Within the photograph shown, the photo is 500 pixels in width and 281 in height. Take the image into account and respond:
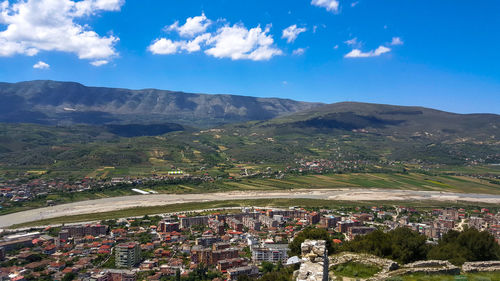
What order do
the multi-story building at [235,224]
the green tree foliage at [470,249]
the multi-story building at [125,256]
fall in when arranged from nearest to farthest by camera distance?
the green tree foliage at [470,249] → the multi-story building at [125,256] → the multi-story building at [235,224]

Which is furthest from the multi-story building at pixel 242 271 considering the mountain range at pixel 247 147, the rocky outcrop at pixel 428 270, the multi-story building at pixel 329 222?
the mountain range at pixel 247 147

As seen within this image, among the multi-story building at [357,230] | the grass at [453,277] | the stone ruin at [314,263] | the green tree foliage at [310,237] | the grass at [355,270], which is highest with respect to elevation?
the stone ruin at [314,263]

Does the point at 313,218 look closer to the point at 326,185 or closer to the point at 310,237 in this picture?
the point at 310,237

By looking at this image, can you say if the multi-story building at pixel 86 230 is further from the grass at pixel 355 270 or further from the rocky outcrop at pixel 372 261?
the grass at pixel 355 270

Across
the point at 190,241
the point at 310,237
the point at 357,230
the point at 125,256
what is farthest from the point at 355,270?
the point at 357,230

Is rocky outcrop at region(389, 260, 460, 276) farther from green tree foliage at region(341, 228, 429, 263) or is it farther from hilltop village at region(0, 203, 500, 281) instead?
hilltop village at region(0, 203, 500, 281)

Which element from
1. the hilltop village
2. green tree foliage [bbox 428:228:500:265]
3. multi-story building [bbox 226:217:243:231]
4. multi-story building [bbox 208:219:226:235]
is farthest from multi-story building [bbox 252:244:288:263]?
green tree foliage [bbox 428:228:500:265]
